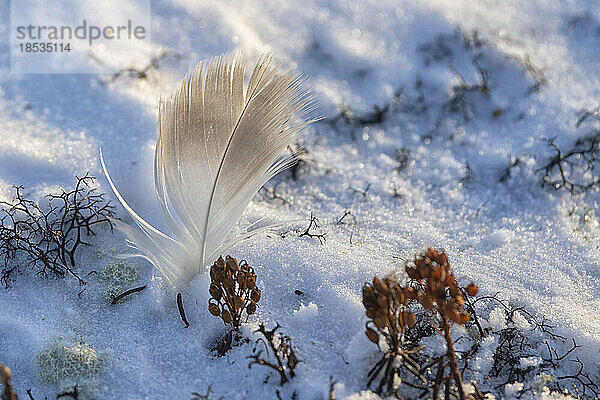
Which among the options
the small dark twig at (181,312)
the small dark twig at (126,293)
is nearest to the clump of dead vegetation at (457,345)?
the small dark twig at (181,312)

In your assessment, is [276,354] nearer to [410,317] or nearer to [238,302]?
[238,302]

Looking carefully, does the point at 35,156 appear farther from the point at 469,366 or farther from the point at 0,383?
the point at 469,366

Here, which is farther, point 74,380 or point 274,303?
point 274,303

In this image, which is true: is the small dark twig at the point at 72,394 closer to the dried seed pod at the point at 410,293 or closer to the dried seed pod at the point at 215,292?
the dried seed pod at the point at 215,292

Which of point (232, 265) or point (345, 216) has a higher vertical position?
point (345, 216)

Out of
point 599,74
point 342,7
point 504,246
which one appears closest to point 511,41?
point 599,74

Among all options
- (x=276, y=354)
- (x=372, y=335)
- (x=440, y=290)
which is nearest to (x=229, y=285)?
(x=276, y=354)
